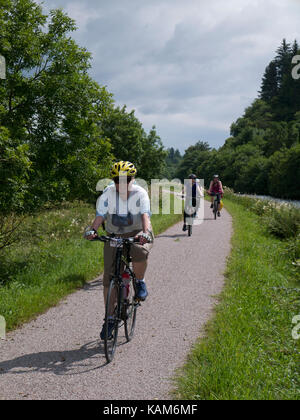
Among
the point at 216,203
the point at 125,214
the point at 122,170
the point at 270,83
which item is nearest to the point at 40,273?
the point at 125,214

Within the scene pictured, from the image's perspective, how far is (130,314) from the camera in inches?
195

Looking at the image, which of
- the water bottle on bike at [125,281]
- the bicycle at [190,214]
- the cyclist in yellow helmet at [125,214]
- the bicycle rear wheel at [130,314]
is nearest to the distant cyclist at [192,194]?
the bicycle at [190,214]

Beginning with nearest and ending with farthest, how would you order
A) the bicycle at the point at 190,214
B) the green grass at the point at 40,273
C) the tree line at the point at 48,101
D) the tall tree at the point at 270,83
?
the green grass at the point at 40,273, the tree line at the point at 48,101, the bicycle at the point at 190,214, the tall tree at the point at 270,83

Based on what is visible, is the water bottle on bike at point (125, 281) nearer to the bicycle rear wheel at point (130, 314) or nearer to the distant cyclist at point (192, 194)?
the bicycle rear wheel at point (130, 314)

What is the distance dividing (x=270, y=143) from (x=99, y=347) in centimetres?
8846

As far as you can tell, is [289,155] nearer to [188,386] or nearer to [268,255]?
[268,255]

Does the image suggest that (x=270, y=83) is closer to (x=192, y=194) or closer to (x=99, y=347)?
(x=192, y=194)

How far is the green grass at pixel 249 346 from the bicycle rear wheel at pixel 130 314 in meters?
0.90

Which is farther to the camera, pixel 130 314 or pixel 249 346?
pixel 130 314

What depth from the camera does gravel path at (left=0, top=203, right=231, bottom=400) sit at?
11.7 feet

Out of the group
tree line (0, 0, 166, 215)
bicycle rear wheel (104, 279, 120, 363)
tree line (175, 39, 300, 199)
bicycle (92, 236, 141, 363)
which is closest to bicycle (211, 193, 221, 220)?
tree line (0, 0, 166, 215)

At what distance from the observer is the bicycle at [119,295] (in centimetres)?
428

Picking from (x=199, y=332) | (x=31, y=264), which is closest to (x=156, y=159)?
(x=31, y=264)

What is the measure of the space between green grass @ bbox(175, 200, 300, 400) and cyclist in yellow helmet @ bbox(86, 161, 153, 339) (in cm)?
121
